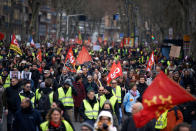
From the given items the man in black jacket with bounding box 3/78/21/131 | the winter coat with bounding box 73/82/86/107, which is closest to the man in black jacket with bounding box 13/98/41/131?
the man in black jacket with bounding box 3/78/21/131

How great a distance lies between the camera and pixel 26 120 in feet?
26.3

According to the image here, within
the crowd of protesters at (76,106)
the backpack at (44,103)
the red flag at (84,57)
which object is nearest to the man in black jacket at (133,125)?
the crowd of protesters at (76,106)

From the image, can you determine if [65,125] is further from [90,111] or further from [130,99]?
[130,99]

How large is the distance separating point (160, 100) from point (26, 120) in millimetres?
2572

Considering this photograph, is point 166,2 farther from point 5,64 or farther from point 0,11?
point 5,64

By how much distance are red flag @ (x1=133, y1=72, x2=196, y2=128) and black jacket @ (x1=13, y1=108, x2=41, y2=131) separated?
223cm

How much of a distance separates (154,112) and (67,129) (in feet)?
4.76

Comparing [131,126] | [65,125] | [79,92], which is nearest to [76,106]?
[79,92]

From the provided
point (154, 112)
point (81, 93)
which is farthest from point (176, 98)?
point (81, 93)

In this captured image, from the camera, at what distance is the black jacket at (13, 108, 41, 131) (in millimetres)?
8008

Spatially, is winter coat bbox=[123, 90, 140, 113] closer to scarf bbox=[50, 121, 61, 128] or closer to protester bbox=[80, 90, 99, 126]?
protester bbox=[80, 90, 99, 126]

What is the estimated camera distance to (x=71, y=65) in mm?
17078

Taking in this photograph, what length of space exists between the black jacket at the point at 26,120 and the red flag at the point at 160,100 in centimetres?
223

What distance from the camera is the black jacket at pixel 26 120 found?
8.01m
